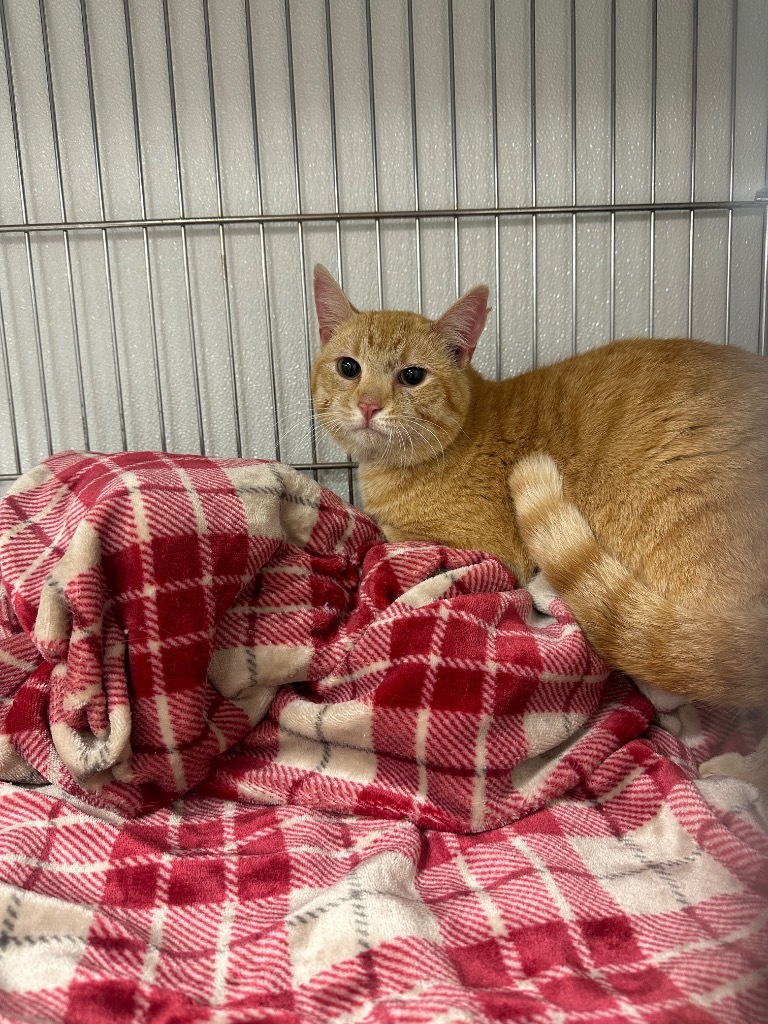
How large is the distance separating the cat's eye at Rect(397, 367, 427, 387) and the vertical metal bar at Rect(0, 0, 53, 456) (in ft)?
2.62

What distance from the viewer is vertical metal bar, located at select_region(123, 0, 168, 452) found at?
4.58ft

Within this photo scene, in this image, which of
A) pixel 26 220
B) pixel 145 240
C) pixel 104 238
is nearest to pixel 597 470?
pixel 145 240

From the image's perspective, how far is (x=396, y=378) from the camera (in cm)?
131

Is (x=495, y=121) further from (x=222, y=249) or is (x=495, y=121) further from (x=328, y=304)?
(x=222, y=249)

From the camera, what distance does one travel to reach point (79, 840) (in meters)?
0.85

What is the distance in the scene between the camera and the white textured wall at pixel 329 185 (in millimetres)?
1414

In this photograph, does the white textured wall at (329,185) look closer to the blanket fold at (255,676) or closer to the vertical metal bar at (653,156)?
the vertical metal bar at (653,156)

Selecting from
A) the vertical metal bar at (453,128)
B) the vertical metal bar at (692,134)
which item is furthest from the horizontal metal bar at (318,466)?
the vertical metal bar at (692,134)

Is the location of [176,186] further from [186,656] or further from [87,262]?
[186,656]

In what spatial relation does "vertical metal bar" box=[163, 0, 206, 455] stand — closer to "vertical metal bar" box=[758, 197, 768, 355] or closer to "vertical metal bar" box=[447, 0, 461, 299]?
"vertical metal bar" box=[447, 0, 461, 299]

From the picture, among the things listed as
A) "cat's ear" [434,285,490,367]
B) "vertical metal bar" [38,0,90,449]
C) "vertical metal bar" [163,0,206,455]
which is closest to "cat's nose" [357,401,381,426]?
"cat's ear" [434,285,490,367]

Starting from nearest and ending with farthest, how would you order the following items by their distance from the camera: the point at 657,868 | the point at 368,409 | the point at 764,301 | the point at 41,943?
the point at 41,943
the point at 657,868
the point at 368,409
the point at 764,301

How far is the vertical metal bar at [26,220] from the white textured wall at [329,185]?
Answer: 0.02 m

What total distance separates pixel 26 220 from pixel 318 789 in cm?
132
